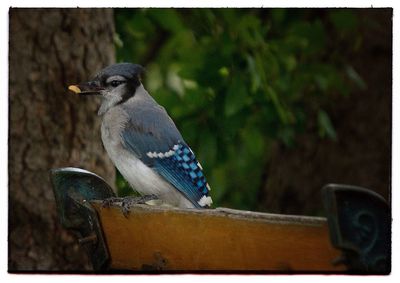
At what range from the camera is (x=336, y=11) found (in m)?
2.49

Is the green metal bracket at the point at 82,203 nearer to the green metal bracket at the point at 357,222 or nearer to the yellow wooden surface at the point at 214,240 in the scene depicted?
the yellow wooden surface at the point at 214,240

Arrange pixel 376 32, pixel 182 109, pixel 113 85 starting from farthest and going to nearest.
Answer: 1. pixel 376 32
2. pixel 182 109
3. pixel 113 85

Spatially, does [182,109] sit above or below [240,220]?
above

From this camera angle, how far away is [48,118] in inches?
86.9

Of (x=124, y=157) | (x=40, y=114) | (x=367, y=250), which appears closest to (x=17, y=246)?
(x=40, y=114)

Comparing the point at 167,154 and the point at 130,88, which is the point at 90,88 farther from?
the point at 167,154

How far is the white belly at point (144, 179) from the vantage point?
5.73 feet

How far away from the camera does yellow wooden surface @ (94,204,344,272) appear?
1.52 meters

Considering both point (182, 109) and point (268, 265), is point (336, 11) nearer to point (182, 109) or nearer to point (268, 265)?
point (182, 109)

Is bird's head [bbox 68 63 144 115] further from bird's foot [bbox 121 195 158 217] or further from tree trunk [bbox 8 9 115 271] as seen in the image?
tree trunk [bbox 8 9 115 271]

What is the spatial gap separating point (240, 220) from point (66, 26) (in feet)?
2.91

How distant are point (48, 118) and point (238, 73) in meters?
0.51

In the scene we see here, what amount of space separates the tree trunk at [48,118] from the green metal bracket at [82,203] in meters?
0.41

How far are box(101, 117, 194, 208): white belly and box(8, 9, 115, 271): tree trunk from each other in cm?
47
